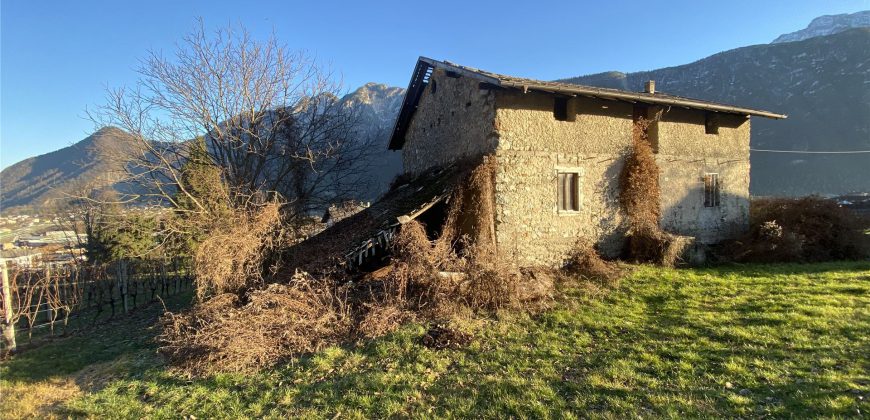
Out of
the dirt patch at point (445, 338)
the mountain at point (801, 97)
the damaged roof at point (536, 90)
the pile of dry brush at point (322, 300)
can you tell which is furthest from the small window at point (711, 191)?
the mountain at point (801, 97)

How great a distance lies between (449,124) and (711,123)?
30.2 feet

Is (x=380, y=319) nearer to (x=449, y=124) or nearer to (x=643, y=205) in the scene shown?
(x=449, y=124)

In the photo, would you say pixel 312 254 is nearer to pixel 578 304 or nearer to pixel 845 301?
pixel 578 304

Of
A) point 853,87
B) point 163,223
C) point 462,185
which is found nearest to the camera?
point 462,185

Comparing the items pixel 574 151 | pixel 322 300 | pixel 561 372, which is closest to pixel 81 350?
pixel 322 300

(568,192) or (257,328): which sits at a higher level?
(568,192)

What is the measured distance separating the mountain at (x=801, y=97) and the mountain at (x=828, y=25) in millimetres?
75414

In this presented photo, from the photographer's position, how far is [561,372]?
220 inches

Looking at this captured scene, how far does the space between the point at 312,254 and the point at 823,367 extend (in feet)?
33.5

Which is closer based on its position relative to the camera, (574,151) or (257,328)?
(257,328)

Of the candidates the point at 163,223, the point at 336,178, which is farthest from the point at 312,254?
the point at 336,178

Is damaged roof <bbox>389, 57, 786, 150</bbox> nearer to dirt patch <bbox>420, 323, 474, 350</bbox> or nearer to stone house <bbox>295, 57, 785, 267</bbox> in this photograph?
stone house <bbox>295, 57, 785, 267</bbox>

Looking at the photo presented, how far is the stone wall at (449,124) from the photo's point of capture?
10.8 metres

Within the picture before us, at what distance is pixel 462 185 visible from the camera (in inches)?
405
